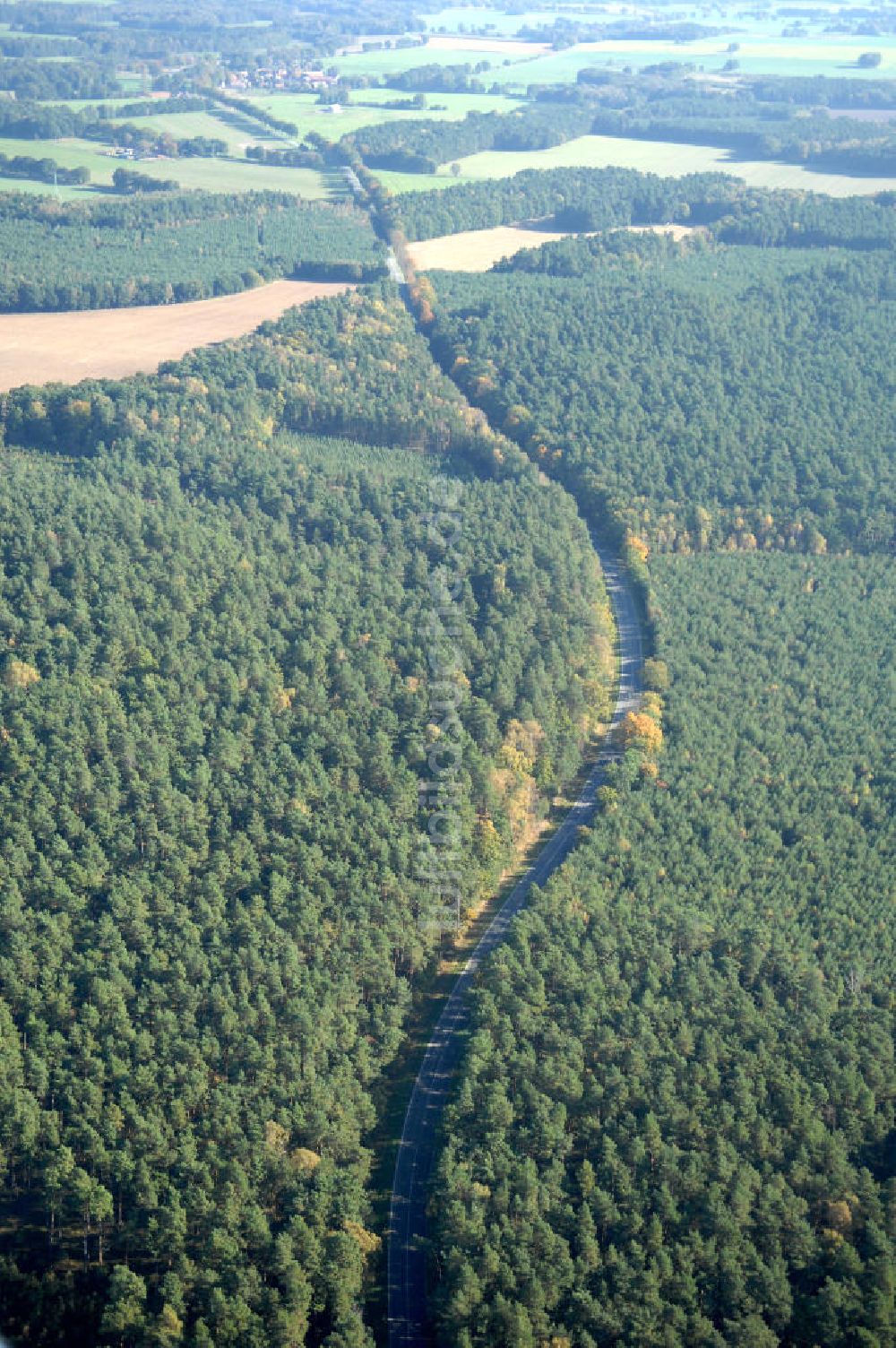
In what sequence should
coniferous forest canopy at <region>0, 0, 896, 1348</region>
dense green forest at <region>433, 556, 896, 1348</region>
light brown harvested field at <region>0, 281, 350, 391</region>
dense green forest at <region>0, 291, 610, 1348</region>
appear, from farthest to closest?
light brown harvested field at <region>0, 281, 350, 391</region>
dense green forest at <region>0, 291, 610, 1348</region>
coniferous forest canopy at <region>0, 0, 896, 1348</region>
dense green forest at <region>433, 556, 896, 1348</region>

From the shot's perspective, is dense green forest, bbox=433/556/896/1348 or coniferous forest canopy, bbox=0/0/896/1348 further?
coniferous forest canopy, bbox=0/0/896/1348

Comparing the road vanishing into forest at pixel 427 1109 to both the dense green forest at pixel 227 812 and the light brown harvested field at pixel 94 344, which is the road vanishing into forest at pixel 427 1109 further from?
the light brown harvested field at pixel 94 344

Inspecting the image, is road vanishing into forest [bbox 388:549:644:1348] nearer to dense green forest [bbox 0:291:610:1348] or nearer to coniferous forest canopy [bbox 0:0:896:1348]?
coniferous forest canopy [bbox 0:0:896:1348]

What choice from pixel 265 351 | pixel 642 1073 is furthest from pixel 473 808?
pixel 265 351

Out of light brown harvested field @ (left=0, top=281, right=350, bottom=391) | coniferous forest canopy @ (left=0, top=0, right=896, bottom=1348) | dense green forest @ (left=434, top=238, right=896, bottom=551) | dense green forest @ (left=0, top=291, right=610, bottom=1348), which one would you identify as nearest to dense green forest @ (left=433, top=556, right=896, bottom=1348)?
coniferous forest canopy @ (left=0, top=0, right=896, bottom=1348)

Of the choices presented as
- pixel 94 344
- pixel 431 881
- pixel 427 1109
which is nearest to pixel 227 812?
pixel 431 881

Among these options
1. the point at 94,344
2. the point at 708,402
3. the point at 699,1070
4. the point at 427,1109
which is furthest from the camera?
the point at 94,344

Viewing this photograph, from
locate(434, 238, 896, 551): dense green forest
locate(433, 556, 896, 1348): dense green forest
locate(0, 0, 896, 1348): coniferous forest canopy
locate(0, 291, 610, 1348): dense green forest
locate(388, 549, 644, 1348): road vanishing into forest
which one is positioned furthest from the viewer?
locate(434, 238, 896, 551): dense green forest

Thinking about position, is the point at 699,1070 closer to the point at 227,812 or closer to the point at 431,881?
the point at 431,881
